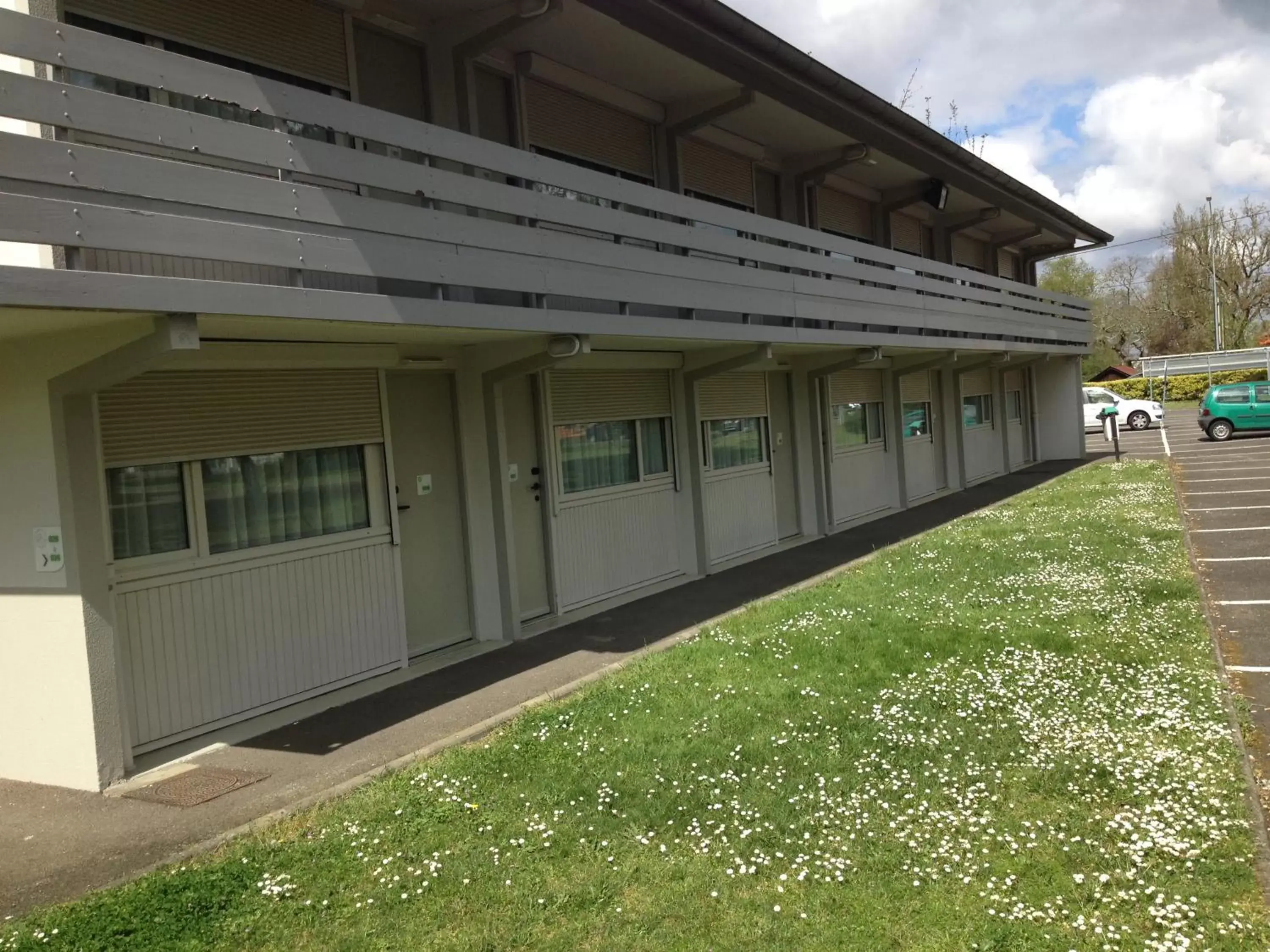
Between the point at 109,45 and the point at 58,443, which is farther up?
the point at 109,45

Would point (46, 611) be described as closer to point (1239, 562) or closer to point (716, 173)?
point (716, 173)

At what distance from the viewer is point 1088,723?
5.74m

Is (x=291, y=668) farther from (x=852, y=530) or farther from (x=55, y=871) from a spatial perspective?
(x=852, y=530)

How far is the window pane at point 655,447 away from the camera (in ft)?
37.0

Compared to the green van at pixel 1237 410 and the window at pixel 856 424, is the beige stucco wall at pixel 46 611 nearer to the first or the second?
the window at pixel 856 424

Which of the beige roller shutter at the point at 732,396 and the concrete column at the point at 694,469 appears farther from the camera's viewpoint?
the beige roller shutter at the point at 732,396

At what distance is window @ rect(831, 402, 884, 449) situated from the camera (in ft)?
51.4

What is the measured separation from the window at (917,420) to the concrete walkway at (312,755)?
29.5 ft

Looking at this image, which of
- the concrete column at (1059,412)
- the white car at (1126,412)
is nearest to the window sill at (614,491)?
the concrete column at (1059,412)

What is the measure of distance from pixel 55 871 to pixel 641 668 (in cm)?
401

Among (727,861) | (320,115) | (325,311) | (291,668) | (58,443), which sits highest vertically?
(320,115)

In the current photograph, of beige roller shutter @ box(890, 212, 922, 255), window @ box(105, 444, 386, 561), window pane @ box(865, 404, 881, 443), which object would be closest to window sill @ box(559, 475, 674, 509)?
window @ box(105, 444, 386, 561)

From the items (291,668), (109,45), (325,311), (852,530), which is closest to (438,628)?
(291,668)

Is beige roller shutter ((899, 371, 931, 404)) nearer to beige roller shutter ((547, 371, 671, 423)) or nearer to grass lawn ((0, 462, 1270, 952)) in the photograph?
beige roller shutter ((547, 371, 671, 423))
